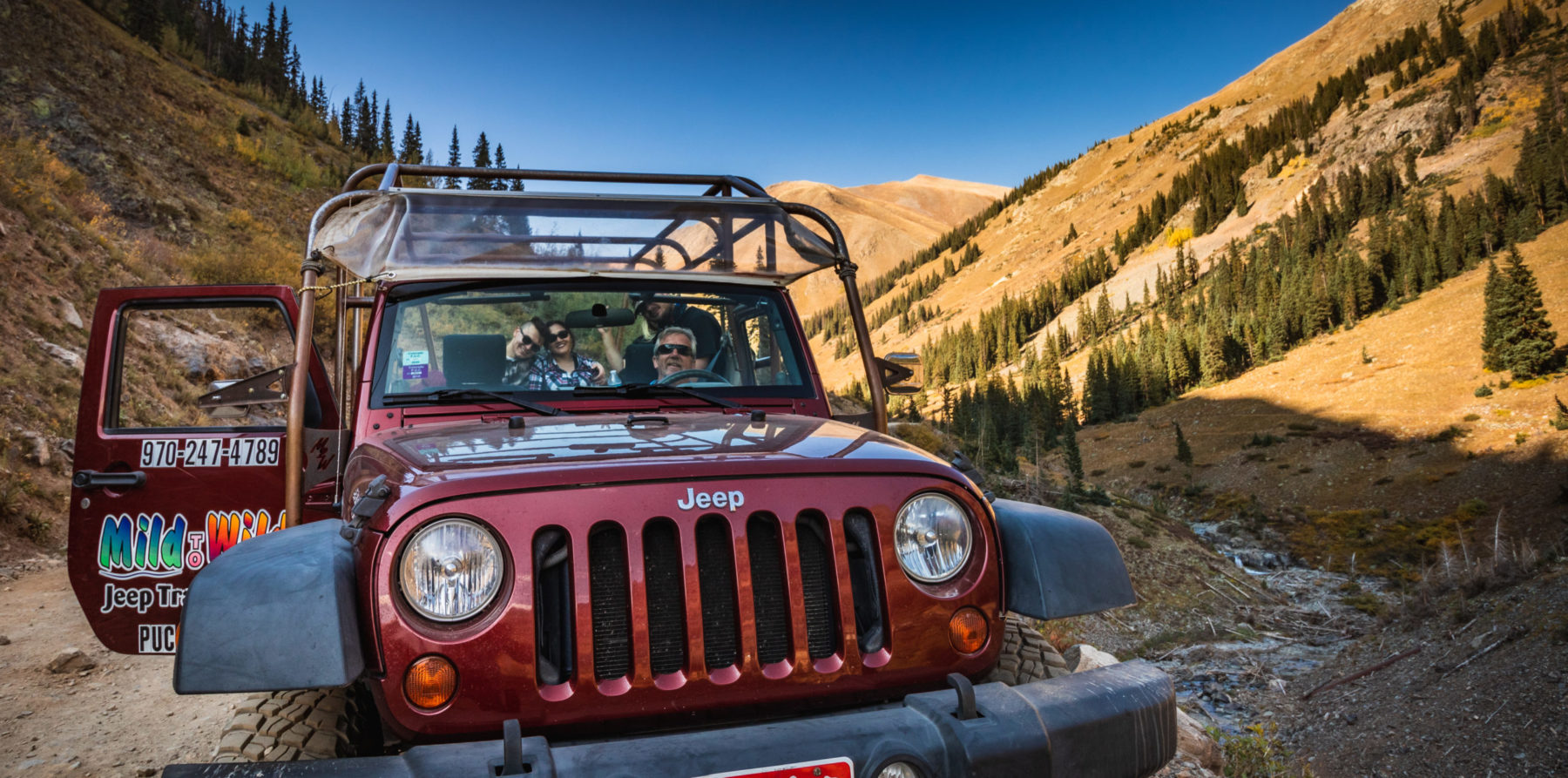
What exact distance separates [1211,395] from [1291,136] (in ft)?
210

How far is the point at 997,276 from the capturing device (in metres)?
141

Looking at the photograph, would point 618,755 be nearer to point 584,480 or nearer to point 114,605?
point 584,480

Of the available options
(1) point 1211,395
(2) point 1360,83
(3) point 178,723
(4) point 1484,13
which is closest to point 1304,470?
(1) point 1211,395

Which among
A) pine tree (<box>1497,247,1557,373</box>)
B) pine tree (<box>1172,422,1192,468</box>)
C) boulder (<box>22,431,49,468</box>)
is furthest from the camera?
pine tree (<box>1172,422,1192,468</box>)

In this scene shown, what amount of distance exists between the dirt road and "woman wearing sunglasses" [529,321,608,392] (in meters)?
3.03

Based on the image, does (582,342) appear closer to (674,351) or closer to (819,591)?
(674,351)

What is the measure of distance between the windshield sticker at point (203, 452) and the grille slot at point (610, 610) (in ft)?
8.85

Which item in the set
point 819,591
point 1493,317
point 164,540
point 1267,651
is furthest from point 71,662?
point 1493,317

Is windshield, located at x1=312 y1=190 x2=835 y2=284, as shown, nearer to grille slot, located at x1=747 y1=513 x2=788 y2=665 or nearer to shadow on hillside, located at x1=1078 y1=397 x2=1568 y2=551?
grille slot, located at x1=747 y1=513 x2=788 y2=665

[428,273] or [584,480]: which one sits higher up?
[428,273]

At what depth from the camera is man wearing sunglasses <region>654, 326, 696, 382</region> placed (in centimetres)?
385

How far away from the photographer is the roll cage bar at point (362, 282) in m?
3.39

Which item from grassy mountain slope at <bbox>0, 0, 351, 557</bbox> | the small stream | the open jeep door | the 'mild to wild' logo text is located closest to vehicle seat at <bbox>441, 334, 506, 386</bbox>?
the open jeep door

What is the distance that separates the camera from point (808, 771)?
1.80m
